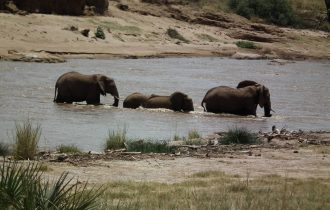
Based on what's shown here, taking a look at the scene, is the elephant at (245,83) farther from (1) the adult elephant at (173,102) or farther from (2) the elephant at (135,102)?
(2) the elephant at (135,102)

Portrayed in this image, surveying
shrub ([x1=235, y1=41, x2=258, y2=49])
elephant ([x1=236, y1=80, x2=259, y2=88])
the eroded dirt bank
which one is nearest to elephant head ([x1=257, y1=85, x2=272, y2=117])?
elephant ([x1=236, y1=80, x2=259, y2=88])

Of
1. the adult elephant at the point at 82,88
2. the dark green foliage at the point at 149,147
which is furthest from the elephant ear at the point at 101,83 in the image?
the dark green foliage at the point at 149,147

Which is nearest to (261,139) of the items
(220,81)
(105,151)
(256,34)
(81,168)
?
(105,151)

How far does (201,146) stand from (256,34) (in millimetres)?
48435

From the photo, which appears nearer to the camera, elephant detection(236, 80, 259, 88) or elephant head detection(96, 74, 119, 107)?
elephant head detection(96, 74, 119, 107)

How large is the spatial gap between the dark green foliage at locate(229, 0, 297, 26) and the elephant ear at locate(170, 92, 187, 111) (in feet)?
162

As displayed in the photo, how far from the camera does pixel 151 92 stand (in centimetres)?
2873

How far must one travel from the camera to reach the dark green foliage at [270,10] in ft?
236

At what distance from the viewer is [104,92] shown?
79.2 feet

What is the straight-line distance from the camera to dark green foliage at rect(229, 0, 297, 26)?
7204cm

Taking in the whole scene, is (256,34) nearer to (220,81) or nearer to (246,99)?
(220,81)

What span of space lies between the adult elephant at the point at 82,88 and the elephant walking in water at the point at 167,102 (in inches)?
Answer: 26.0

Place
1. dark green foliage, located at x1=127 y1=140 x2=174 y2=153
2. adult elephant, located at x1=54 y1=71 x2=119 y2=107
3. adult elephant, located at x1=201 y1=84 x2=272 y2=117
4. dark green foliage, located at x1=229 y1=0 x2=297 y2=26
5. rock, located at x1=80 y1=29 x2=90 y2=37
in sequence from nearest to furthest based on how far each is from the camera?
dark green foliage, located at x1=127 y1=140 x2=174 y2=153 → adult elephant, located at x1=201 y1=84 x2=272 y2=117 → adult elephant, located at x1=54 y1=71 x2=119 y2=107 → rock, located at x1=80 y1=29 x2=90 y2=37 → dark green foliage, located at x1=229 y1=0 x2=297 y2=26

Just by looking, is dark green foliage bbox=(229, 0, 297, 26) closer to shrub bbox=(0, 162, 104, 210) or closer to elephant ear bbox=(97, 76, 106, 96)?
elephant ear bbox=(97, 76, 106, 96)
